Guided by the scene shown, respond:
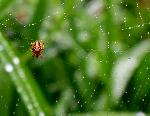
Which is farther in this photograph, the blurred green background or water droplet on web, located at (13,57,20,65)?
the blurred green background

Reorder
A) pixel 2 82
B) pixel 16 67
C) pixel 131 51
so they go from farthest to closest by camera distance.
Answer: pixel 131 51, pixel 2 82, pixel 16 67

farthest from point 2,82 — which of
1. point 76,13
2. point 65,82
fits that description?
point 76,13

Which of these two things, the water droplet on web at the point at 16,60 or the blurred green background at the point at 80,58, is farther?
the blurred green background at the point at 80,58

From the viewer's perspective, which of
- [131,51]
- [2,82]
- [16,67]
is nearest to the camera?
[16,67]

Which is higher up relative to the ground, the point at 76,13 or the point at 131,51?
the point at 76,13

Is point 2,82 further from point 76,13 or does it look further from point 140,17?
point 140,17

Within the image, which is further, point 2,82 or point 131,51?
point 131,51

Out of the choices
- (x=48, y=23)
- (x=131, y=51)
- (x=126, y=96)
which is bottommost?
(x=126, y=96)

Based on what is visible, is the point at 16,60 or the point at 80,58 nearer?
the point at 16,60
